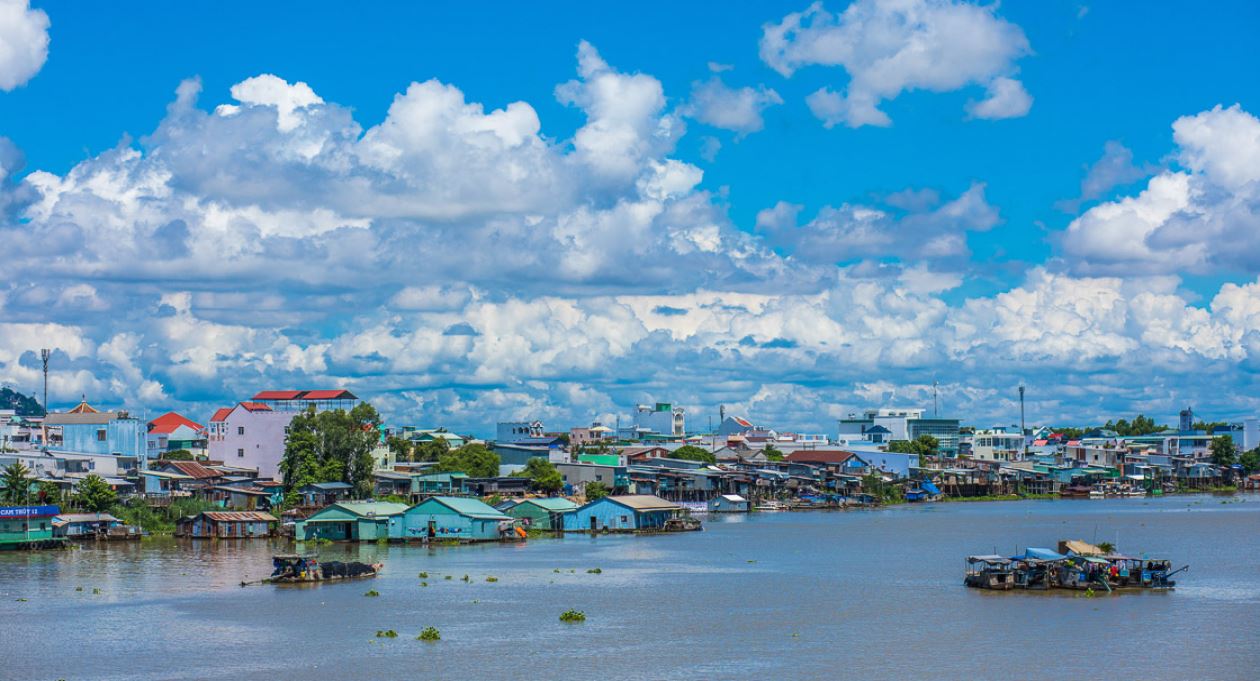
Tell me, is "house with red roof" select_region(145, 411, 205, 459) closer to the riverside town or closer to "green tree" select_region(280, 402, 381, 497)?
the riverside town

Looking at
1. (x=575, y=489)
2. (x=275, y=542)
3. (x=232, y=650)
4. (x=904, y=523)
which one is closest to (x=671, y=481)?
(x=575, y=489)

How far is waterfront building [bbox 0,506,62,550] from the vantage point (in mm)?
52500

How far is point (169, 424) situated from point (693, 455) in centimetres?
4193

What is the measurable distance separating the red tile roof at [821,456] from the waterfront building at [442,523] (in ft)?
169

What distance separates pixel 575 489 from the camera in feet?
285

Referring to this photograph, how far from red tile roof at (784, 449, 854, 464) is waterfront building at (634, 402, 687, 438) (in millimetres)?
56515

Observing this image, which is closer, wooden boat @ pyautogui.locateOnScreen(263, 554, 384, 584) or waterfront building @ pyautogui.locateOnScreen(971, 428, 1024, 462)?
wooden boat @ pyautogui.locateOnScreen(263, 554, 384, 584)

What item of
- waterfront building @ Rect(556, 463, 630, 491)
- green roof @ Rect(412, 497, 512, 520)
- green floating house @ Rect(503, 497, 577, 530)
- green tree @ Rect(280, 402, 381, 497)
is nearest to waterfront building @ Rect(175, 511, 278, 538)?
green roof @ Rect(412, 497, 512, 520)

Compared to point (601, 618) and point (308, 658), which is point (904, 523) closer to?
point (601, 618)

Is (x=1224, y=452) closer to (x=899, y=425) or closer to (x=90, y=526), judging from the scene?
(x=899, y=425)

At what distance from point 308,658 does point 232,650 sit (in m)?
2.10

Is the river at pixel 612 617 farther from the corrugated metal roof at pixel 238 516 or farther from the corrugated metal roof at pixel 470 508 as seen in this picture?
the corrugated metal roof at pixel 238 516

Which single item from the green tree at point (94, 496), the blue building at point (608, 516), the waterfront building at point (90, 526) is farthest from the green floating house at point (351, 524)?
the blue building at point (608, 516)

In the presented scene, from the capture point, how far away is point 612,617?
34250 mm
